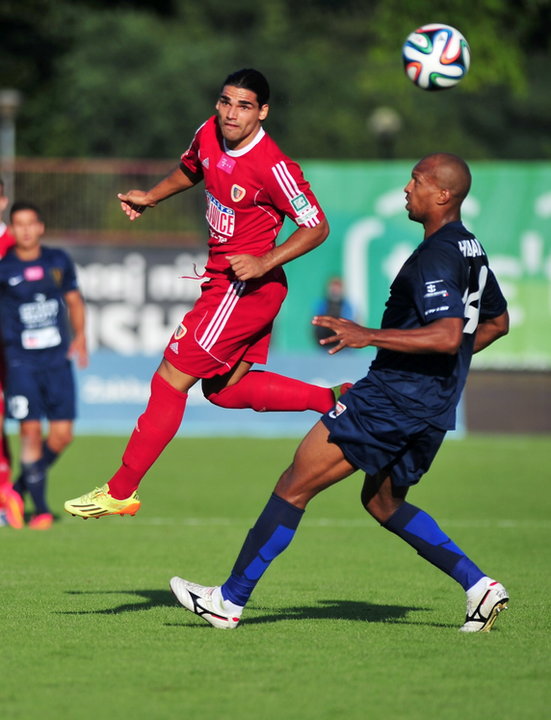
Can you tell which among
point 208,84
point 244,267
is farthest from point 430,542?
point 208,84

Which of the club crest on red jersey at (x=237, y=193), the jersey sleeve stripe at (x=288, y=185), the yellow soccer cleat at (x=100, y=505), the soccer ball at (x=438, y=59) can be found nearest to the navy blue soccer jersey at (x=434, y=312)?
the jersey sleeve stripe at (x=288, y=185)

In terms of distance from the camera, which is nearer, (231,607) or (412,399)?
(412,399)

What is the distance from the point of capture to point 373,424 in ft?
20.4

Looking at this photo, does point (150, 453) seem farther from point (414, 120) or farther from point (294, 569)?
point (414, 120)

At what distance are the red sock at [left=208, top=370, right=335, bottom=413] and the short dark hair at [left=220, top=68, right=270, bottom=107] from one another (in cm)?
143

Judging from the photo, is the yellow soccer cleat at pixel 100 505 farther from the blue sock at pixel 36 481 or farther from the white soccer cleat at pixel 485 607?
the blue sock at pixel 36 481

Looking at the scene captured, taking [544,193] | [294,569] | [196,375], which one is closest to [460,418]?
[544,193]

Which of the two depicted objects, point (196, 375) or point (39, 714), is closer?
point (39, 714)

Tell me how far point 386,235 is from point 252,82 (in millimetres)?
16183

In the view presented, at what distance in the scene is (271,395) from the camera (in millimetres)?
7180

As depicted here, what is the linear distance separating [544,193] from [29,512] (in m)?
13.0

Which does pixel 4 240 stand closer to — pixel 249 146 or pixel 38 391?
pixel 38 391

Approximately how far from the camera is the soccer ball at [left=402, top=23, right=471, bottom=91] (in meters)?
8.21

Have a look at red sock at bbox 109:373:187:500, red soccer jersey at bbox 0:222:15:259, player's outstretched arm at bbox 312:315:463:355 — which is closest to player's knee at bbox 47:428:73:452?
red soccer jersey at bbox 0:222:15:259
